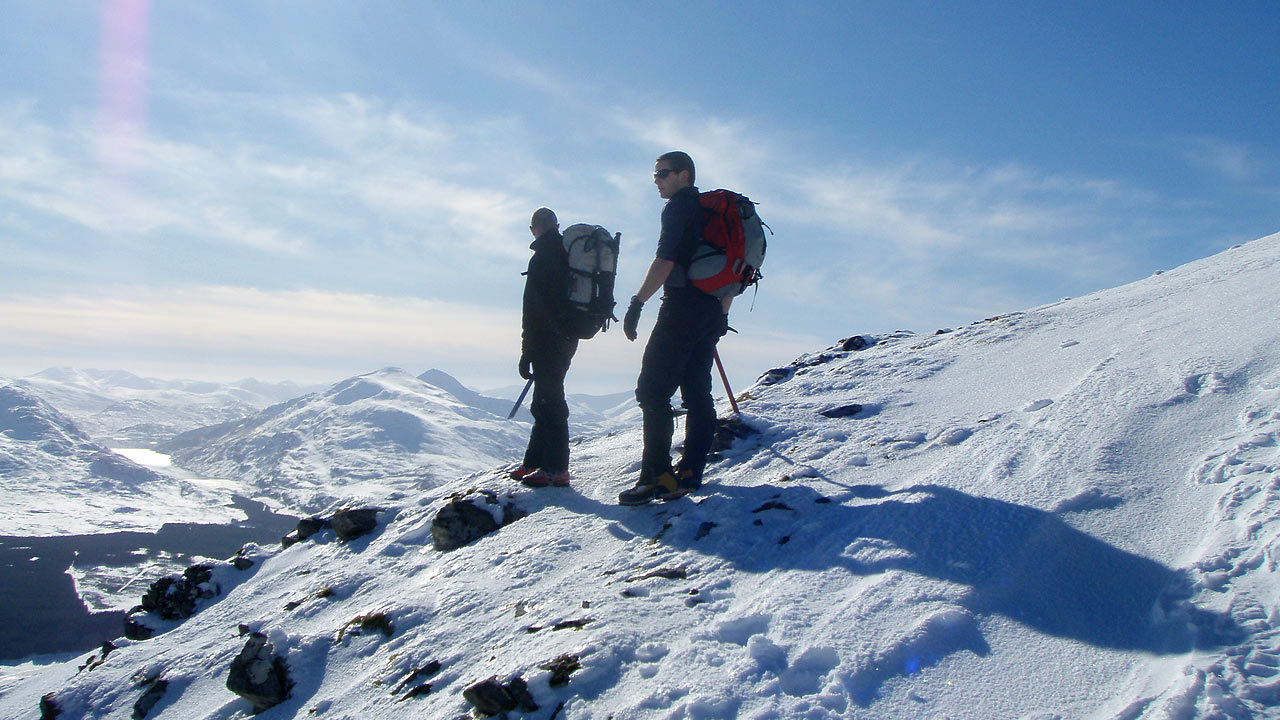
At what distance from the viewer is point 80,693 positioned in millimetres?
6727

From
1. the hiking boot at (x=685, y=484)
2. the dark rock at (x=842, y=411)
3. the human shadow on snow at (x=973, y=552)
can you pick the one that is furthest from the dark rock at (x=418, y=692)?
the dark rock at (x=842, y=411)

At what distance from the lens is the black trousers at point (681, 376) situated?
654 cm

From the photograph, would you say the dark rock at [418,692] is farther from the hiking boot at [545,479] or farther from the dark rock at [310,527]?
the dark rock at [310,527]

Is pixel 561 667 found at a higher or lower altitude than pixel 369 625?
higher

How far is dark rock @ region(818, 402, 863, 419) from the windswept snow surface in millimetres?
65

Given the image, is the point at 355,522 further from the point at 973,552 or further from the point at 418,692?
the point at 973,552

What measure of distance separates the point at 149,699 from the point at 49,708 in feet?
4.39

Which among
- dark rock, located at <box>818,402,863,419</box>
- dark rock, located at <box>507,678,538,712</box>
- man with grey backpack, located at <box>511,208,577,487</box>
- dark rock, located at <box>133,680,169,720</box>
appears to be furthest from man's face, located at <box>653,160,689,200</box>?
dark rock, located at <box>133,680,169,720</box>

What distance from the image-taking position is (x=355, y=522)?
8.63m

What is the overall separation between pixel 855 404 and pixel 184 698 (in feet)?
25.2

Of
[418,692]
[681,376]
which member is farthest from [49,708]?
[681,376]

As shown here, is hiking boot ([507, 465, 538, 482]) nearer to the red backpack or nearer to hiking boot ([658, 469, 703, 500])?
hiking boot ([658, 469, 703, 500])

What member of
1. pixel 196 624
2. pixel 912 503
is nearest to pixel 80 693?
pixel 196 624

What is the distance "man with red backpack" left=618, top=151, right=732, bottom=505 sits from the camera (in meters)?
6.22
